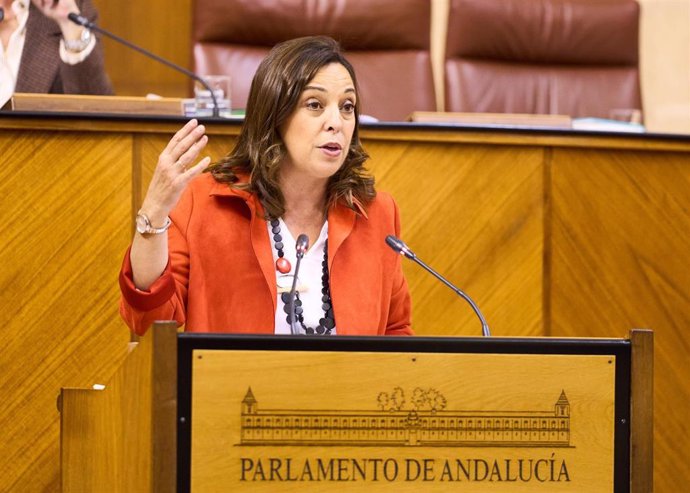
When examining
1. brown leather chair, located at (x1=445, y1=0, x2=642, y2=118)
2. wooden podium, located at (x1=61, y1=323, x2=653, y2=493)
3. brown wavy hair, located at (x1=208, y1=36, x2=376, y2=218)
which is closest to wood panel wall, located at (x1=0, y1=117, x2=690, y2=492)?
brown wavy hair, located at (x1=208, y1=36, x2=376, y2=218)

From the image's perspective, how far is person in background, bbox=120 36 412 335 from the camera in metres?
1.82

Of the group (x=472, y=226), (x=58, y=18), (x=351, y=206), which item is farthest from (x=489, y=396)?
(x=58, y=18)

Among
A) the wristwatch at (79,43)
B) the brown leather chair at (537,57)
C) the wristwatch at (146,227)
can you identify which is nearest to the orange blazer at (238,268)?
the wristwatch at (146,227)

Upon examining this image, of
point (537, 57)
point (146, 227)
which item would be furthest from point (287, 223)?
point (537, 57)

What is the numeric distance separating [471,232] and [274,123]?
0.66 meters

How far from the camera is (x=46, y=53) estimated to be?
9.75ft

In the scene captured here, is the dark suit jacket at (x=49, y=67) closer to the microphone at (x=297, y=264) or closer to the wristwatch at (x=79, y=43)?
the wristwatch at (x=79, y=43)

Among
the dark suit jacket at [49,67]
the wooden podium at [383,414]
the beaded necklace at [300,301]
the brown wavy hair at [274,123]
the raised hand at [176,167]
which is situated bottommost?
the wooden podium at [383,414]

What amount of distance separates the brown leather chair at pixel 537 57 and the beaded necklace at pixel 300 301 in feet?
5.56

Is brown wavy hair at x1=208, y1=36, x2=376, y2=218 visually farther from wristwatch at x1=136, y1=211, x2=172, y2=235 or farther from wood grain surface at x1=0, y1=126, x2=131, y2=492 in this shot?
wood grain surface at x1=0, y1=126, x2=131, y2=492

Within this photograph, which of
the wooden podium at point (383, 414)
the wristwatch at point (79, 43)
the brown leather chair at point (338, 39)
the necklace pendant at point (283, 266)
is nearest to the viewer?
the wooden podium at point (383, 414)

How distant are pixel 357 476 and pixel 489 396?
0.18 meters

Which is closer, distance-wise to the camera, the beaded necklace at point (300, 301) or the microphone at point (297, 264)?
the microphone at point (297, 264)

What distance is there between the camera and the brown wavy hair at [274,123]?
186cm
